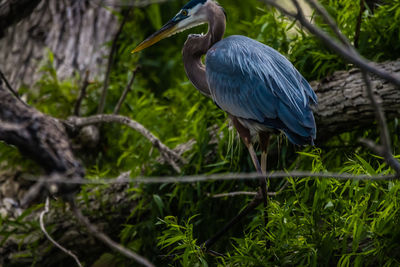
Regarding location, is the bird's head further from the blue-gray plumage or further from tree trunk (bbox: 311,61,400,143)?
tree trunk (bbox: 311,61,400,143)

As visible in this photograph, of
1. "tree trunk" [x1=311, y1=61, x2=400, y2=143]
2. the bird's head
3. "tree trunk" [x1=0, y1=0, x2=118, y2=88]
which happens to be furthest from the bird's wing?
"tree trunk" [x1=0, y1=0, x2=118, y2=88]

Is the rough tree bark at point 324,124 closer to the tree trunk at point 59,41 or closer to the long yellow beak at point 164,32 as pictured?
the long yellow beak at point 164,32

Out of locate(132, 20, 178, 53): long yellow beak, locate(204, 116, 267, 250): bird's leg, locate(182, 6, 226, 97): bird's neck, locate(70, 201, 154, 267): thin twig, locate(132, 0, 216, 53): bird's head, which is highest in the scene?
locate(132, 0, 216, 53): bird's head

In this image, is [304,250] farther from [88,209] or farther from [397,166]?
[88,209]

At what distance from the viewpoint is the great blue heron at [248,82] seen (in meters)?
1.97

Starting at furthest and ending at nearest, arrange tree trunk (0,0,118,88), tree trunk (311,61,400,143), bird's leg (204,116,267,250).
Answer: tree trunk (0,0,118,88) → tree trunk (311,61,400,143) → bird's leg (204,116,267,250)

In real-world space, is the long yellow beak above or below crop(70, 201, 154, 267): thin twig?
above

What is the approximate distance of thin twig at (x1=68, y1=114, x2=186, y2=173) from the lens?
8.54 feet

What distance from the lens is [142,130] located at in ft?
8.71

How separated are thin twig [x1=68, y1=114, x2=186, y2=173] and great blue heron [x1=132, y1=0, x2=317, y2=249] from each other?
46 centimetres

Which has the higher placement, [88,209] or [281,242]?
[281,242]

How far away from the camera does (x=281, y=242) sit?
186 centimetres

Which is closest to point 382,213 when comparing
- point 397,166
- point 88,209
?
point 397,166

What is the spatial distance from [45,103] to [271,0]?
241cm
